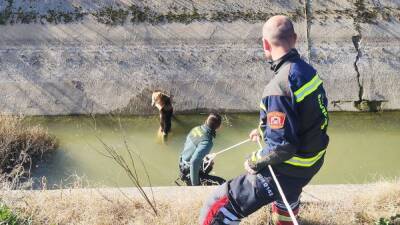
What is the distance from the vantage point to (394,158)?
275 inches

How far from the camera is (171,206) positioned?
4465 mm

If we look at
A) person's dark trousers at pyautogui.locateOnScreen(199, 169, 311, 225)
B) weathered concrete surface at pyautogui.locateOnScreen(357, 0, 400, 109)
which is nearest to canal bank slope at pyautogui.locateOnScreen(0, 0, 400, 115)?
weathered concrete surface at pyautogui.locateOnScreen(357, 0, 400, 109)

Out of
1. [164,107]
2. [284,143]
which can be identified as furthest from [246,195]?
[164,107]

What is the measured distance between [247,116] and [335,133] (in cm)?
140

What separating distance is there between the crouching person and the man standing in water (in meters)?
1.51

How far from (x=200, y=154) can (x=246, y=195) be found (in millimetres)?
1717

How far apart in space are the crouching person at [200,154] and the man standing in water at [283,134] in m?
1.51

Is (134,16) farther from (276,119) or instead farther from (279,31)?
(276,119)

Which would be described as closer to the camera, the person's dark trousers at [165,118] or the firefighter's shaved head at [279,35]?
the firefighter's shaved head at [279,35]

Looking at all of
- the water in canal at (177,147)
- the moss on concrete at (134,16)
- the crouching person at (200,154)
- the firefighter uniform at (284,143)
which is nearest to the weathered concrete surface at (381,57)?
the water in canal at (177,147)

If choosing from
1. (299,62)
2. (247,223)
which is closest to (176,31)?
(247,223)

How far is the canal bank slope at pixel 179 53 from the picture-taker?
8.03 m

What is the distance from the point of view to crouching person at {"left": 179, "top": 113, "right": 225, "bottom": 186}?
17.0ft

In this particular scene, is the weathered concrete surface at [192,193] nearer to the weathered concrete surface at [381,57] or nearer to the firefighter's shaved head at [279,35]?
the firefighter's shaved head at [279,35]
